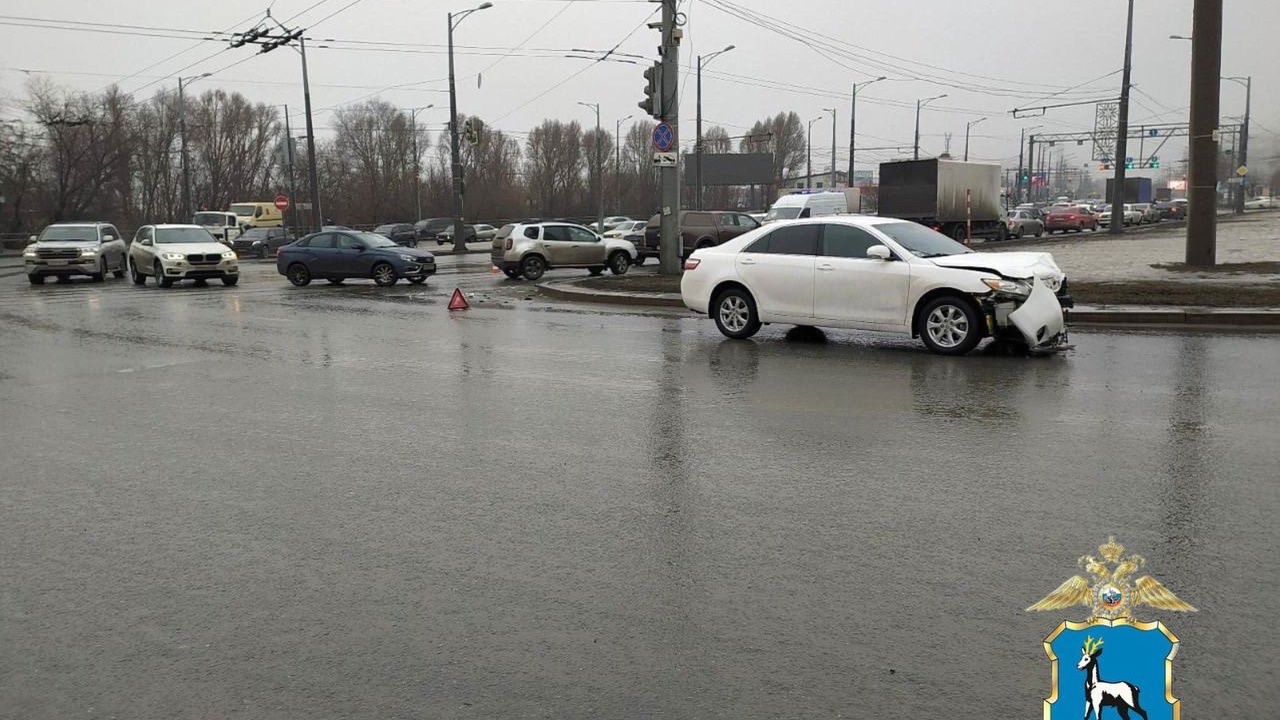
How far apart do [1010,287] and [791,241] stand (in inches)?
113

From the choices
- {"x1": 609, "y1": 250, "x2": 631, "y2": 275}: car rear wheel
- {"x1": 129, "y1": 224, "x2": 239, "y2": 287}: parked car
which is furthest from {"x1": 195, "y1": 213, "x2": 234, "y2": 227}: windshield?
{"x1": 609, "y1": 250, "x2": 631, "y2": 275}: car rear wheel

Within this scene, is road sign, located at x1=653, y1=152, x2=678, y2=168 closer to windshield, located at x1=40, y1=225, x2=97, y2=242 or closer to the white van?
windshield, located at x1=40, y1=225, x2=97, y2=242

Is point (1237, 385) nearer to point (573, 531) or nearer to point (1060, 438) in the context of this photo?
point (1060, 438)

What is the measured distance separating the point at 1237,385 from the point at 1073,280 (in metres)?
12.6

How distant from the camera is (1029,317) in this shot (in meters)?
11.8

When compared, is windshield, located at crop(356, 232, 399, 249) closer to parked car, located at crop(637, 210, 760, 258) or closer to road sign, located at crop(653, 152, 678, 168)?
road sign, located at crop(653, 152, 678, 168)

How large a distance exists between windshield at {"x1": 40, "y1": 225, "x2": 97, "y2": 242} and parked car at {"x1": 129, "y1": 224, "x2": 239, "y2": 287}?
2.93 meters

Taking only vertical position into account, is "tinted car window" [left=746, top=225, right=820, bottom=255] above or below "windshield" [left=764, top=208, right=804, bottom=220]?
below

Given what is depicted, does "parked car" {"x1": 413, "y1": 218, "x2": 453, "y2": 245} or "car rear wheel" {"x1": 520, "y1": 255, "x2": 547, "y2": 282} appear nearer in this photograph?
"car rear wheel" {"x1": 520, "y1": 255, "x2": 547, "y2": 282}

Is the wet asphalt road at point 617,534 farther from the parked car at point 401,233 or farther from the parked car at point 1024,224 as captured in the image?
the parked car at point 401,233

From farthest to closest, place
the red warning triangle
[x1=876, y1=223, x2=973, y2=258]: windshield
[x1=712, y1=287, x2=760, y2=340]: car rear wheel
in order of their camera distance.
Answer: the red warning triangle < [x1=712, y1=287, x2=760, y2=340]: car rear wheel < [x1=876, y1=223, x2=973, y2=258]: windshield

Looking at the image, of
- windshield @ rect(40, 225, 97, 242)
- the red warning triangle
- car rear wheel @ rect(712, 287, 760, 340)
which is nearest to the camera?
car rear wheel @ rect(712, 287, 760, 340)

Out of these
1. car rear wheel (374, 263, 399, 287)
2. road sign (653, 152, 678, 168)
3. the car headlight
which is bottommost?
car rear wheel (374, 263, 399, 287)

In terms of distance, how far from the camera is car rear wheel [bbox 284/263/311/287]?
1114 inches
